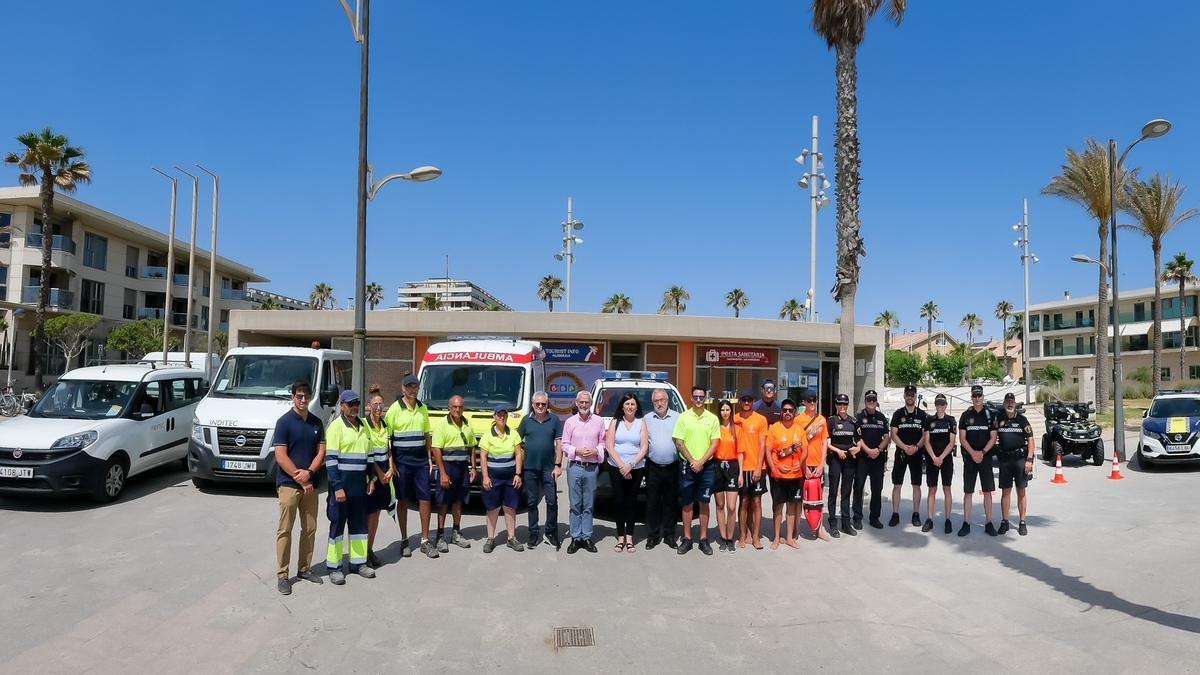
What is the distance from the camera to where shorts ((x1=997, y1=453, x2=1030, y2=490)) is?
8766 mm

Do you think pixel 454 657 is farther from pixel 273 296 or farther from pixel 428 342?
pixel 273 296

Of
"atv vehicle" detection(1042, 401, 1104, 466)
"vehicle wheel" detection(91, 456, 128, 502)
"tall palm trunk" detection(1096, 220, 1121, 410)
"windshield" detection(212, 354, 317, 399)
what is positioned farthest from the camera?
"tall palm trunk" detection(1096, 220, 1121, 410)

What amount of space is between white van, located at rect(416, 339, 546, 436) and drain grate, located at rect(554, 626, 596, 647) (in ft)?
15.5

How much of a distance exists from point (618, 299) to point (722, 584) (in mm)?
68560

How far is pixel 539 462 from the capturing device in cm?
796

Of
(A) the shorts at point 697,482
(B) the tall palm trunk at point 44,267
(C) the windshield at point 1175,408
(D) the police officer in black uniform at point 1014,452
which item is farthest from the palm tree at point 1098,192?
(B) the tall palm trunk at point 44,267

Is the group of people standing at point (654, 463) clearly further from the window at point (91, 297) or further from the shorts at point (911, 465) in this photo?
the window at point (91, 297)

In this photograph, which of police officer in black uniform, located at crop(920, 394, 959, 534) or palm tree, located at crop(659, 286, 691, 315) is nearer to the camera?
police officer in black uniform, located at crop(920, 394, 959, 534)

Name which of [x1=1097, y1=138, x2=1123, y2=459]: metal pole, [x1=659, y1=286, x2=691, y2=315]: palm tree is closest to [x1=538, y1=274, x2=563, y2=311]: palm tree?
[x1=659, y1=286, x2=691, y2=315]: palm tree

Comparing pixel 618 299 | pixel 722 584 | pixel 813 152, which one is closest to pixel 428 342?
pixel 813 152

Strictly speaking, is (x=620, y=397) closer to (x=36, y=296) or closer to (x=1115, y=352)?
(x=1115, y=352)

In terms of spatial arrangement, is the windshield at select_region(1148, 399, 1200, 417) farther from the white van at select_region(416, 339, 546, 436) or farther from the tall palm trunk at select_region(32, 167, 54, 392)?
the tall palm trunk at select_region(32, 167, 54, 392)

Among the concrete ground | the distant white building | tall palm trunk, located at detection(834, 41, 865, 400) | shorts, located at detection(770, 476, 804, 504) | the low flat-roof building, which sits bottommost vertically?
the concrete ground

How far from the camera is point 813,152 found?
23.9m
